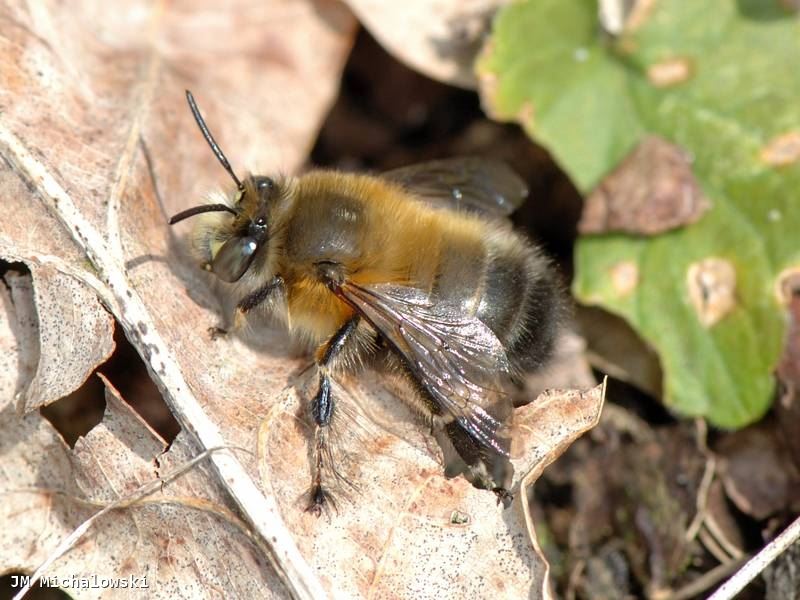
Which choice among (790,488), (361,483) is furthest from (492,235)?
(790,488)

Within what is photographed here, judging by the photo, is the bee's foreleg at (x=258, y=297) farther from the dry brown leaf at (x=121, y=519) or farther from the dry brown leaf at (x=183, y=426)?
the dry brown leaf at (x=121, y=519)

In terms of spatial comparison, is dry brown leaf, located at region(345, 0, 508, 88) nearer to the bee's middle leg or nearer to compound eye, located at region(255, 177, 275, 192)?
compound eye, located at region(255, 177, 275, 192)

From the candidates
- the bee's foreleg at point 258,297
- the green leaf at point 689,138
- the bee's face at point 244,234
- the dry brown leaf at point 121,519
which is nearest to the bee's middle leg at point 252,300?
the bee's foreleg at point 258,297

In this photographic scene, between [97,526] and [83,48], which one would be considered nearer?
[97,526]

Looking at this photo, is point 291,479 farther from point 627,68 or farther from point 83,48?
point 627,68

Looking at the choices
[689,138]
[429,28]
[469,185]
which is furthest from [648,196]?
[429,28]

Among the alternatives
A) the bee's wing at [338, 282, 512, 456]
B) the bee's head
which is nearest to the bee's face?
the bee's head
